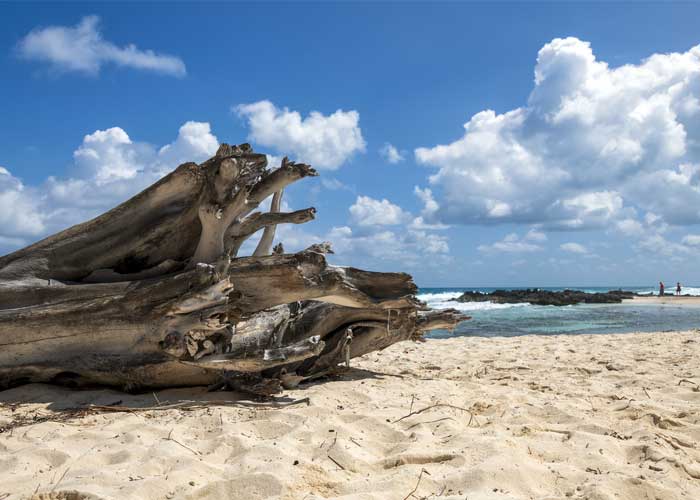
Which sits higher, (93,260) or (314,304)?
(93,260)

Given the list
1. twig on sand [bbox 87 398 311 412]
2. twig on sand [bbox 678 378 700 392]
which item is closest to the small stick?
twig on sand [bbox 87 398 311 412]

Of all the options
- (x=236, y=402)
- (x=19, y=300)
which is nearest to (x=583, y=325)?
(x=236, y=402)

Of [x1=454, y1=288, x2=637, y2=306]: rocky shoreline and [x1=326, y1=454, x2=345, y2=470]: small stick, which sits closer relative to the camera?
[x1=326, y1=454, x2=345, y2=470]: small stick

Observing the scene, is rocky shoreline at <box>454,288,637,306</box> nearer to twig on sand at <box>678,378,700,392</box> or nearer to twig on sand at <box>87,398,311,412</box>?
twig on sand at <box>678,378,700,392</box>

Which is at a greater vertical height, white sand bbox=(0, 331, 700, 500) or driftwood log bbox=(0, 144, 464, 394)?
driftwood log bbox=(0, 144, 464, 394)

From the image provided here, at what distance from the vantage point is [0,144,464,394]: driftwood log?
4742 mm

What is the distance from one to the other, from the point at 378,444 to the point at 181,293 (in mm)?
2230

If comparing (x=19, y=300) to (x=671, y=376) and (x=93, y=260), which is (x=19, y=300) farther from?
(x=671, y=376)

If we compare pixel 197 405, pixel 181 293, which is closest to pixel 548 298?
pixel 197 405

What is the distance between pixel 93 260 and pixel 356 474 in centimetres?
391

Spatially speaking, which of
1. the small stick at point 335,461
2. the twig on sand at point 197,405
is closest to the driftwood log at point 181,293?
the twig on sand at point 197,405

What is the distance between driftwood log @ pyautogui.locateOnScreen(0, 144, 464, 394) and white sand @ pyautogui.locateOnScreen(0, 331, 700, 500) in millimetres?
325

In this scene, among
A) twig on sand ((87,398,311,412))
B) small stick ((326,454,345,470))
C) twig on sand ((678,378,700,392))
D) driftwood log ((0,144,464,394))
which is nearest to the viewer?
small stick ((326,454,345,470))

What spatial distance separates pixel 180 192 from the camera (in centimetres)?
531
